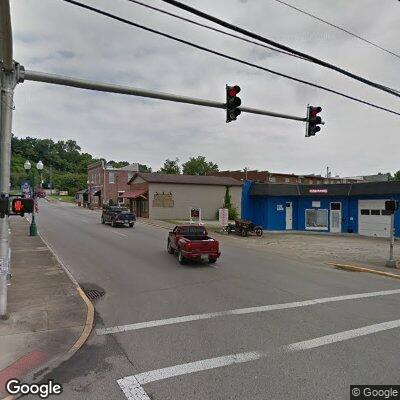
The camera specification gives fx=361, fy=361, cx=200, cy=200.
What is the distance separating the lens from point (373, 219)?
26.8 metres

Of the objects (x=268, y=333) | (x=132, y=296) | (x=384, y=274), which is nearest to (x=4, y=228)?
(x=132, y=296)

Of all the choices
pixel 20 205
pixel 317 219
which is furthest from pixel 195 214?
pixel 20 205

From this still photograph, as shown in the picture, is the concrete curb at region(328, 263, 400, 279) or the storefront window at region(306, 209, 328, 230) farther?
the storefront window at region(306, 209, 328, 230)

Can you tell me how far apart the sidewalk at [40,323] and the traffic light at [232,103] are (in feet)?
20.1

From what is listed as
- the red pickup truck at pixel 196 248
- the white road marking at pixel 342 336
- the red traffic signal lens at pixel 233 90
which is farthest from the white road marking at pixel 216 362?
the red pickup truck at pixel 196 248

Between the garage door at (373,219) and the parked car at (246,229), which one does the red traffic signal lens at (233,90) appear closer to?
the parked car at (246,229)

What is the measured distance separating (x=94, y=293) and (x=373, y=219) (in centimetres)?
2330

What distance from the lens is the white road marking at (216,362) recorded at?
4.86 m

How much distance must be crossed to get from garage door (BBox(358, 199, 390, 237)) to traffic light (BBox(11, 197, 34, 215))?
80.8ft

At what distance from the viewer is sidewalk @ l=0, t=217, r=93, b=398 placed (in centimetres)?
540

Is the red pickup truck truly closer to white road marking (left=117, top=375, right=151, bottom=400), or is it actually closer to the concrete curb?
the concrete curb

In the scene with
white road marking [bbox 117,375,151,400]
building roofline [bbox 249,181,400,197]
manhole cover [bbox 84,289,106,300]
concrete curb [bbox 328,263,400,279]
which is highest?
building roofline [bbox 249,181,400,197]

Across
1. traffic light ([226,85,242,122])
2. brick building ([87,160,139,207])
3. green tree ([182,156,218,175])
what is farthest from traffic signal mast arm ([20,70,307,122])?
green tree ([182,156,218,175])

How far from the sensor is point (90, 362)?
18.2 ft
